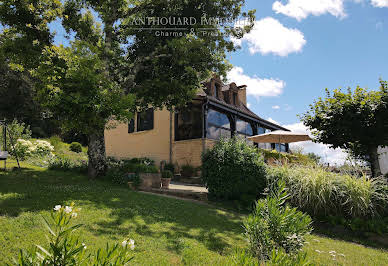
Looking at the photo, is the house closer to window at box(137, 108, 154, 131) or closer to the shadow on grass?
window at box(137, 108, 154, 131)

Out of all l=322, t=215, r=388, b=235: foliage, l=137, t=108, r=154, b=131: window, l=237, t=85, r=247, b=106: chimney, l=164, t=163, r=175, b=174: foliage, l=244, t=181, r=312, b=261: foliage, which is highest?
l=237, t=85, r=247, b=106: chimney

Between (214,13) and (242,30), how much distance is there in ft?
4.70

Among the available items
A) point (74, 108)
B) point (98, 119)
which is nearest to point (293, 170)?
point (98, 119)

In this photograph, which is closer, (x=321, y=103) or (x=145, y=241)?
(x=145, y=241)

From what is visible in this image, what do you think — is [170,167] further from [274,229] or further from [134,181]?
[274,229]

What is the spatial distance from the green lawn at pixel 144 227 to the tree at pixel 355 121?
5996mm

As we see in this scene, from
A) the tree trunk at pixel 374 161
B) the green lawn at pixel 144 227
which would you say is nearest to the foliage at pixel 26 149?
the green lawn at pixel 144 227

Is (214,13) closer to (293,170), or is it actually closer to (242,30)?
(242,30)

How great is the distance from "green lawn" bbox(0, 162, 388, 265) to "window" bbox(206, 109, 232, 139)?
9.50 meters

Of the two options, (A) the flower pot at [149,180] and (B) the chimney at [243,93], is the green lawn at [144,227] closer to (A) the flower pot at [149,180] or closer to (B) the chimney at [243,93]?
(A) the flower pot at [149,180]

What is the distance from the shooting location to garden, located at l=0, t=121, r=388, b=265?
2.06m

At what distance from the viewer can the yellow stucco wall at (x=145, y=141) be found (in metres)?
17.5

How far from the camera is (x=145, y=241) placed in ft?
13.4

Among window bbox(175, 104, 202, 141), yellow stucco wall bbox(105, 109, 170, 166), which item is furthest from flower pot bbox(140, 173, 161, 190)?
Answer: yellow stucco wall bbox(105, 109, 170, 166)
